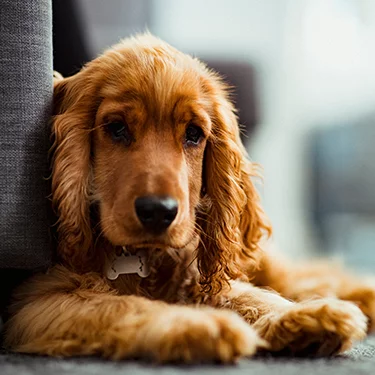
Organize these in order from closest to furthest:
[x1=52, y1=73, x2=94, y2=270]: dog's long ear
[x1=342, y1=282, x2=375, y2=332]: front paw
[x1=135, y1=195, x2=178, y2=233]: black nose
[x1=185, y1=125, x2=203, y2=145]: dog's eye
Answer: [x1=135, y1=195, x2=178, y2=233]: black nose → [x1=52, y1=73, x2=94, y2=270]: dog's long ear → [x1=185, y1=125, x2=203, y2=145]: dog's eye → [x1=342, y1=282, x2=375, y2=332]: front paw

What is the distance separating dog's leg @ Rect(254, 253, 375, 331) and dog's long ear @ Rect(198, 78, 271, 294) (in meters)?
0.31

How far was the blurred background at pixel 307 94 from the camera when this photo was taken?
5.16m

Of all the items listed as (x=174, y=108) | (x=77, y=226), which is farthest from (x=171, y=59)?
(x=77, y=226)

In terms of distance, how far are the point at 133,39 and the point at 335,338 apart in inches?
41.3

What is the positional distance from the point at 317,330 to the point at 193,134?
66 centimetres

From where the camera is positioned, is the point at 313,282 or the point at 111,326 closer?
the point at 111,326

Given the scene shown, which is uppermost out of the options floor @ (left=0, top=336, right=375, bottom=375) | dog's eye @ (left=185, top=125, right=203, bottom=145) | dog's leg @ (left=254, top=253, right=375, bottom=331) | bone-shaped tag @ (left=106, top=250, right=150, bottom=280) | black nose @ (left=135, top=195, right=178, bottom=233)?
dog's eye @ (left=185, top=125, right=203, bottom=145)

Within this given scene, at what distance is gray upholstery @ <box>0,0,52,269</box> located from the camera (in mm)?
1684

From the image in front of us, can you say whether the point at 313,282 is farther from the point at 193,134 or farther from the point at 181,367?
the point at 181,367

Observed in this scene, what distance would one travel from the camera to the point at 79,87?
189cm

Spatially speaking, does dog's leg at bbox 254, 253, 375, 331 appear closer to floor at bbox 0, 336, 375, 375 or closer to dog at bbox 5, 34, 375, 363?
dog at bbox 5, 34, 375, 363

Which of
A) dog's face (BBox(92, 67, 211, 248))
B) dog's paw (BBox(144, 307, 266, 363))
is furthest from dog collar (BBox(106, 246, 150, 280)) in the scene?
dog's paw (BBox(144, 307, 266, 363))

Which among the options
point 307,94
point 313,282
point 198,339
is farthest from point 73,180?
point 307,94

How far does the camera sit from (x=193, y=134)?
6.23ft
